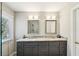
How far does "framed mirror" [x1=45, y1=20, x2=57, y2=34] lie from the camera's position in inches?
127

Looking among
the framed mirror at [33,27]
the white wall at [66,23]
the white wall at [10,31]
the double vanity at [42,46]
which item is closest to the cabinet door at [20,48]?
the double vanity at [42,46]

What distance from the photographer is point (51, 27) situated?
3.30 m

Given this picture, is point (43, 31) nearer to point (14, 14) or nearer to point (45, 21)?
point (45, 21)

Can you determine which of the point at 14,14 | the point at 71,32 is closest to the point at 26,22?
the point at 14,14

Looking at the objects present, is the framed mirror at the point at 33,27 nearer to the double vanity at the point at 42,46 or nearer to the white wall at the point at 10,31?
the double vanity at the point at 42,46

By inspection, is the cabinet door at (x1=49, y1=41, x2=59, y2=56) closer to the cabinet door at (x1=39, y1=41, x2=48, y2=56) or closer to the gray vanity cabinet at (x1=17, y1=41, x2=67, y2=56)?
the gray vanity cabinet at (x1=17, y1=41, x2=67, y2=56)

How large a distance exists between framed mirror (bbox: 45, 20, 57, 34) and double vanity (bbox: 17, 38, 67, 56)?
215mm

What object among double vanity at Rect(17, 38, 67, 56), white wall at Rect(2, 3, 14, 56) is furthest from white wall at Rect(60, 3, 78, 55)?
white wall at Rect(2, 3, 14, 56)

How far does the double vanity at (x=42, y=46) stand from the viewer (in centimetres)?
319

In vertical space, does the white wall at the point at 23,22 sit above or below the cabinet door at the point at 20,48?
above

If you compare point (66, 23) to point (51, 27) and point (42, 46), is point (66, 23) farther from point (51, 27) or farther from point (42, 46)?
point (42, 46)

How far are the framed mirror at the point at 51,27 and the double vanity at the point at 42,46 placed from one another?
215 millimetres

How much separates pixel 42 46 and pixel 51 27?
0.58 meters

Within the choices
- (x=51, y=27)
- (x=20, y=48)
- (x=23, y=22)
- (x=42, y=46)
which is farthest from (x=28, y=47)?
(x=51, y=27)
